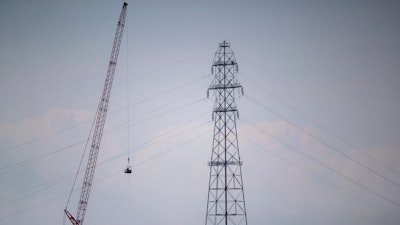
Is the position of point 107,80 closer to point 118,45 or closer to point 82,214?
point 118,45

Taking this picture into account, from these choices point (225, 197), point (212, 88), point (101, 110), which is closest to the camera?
A: point (225, 197)

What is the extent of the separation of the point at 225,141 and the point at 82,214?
50.2m

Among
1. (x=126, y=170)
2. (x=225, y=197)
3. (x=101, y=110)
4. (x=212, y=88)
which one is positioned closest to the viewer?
(x=225, y=197)

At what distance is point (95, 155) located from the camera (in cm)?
9456

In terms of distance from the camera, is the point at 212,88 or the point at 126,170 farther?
the point at 126,170

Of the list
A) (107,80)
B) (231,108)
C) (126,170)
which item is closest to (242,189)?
(231,108)

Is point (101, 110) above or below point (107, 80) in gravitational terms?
below

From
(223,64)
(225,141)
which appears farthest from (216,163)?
(223,64)

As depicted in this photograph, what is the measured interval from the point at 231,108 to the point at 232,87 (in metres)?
3.66

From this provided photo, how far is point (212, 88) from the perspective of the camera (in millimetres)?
64312

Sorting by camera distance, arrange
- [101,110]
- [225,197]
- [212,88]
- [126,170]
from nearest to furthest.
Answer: [225,197] < [212,88] < [126,170] < [101,110]

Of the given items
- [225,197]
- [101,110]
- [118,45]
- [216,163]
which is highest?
[118,45]

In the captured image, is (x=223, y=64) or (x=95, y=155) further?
(x=95, y=155)

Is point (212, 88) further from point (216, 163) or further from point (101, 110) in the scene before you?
point (101, 110)
